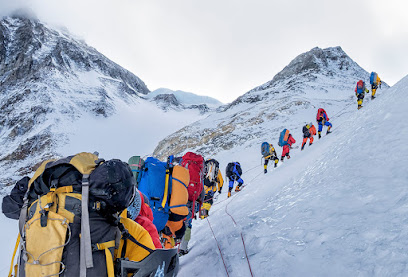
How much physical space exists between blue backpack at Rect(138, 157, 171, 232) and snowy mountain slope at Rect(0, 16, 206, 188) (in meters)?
32.9

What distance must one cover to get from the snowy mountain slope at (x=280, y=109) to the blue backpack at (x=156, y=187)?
54.5 feet

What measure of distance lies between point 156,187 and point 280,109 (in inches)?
956

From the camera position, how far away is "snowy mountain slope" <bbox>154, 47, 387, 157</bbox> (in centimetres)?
2241

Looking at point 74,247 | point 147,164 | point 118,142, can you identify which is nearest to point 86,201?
point 74,247

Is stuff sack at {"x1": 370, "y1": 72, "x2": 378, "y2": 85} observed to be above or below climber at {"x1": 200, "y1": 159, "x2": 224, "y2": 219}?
above

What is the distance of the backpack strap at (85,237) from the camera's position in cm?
164

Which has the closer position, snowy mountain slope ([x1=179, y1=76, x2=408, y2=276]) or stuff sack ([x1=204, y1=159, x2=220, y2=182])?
snowy mountain slope ([x1=179, y1=76, x2=408, y2=276])

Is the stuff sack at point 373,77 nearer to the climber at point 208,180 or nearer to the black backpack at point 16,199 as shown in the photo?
the climber at point 208,180

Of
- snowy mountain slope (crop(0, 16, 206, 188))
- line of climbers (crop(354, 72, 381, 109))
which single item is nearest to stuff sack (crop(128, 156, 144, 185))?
line of climbers (crop(354, 72, 381, 109))

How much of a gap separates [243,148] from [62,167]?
1816 cm

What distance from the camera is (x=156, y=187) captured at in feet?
12.6

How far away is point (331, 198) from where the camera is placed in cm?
323

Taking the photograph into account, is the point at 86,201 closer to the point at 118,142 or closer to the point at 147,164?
the point at 147,164

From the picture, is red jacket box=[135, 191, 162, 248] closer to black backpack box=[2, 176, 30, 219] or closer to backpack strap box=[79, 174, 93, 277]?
backpack strap box=[79, 174, 93, 277]
